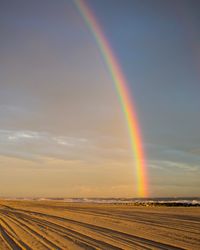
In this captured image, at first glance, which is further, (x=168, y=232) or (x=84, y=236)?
(x=168, y=232)

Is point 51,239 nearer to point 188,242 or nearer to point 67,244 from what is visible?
point 67,244

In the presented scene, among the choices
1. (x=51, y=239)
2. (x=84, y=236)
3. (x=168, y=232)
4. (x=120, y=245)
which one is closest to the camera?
(x=120, y=245)

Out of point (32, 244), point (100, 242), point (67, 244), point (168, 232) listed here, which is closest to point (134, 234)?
point (168, 232)

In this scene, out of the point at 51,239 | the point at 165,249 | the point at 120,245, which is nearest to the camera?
the point at 165,249

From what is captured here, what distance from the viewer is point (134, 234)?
18375 millimetres

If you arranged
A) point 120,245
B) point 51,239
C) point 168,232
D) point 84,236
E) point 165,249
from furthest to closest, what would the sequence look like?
point 168,232 → point 84,236 → point 51,239 → point 120,245 → point 165,249

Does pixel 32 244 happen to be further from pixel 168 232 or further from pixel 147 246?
pixel 168 232

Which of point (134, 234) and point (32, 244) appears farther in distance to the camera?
point (134, 234)

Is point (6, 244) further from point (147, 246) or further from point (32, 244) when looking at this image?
point (147, 246)

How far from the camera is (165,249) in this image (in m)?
13.5

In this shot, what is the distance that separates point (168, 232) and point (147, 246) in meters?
5.25

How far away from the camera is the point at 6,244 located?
607 inches

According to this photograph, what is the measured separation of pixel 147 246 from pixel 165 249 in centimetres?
97

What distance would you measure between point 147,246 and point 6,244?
596cm
